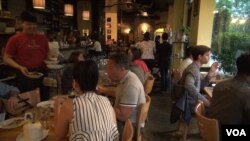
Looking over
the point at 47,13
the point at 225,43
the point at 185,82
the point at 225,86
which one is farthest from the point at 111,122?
the point at 47,13

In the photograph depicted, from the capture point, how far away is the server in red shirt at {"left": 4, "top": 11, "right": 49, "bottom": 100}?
322 cm

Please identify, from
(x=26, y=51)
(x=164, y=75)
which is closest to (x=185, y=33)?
(x=164, y=75)

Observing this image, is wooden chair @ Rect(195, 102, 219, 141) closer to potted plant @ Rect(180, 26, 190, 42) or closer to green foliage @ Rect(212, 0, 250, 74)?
green foliage @ Rect(212, 0, 250, 74)

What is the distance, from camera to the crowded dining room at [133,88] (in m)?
1.59

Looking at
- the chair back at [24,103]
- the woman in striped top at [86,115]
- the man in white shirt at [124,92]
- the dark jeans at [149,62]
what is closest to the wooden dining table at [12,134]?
the woman in striped top at [86,115]

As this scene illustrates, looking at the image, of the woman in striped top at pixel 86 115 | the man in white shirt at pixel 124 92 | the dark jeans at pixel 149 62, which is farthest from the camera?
the dark jeans at pixel 149 62

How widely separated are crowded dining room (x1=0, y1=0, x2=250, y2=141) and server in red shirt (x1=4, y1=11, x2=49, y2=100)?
0.01 metres

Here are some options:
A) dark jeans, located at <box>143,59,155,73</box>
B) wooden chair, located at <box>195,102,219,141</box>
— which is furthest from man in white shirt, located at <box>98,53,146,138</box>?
dark jeans, located at <box>143,59,155,73</box>

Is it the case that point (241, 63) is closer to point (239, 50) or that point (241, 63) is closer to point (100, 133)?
point (100, 133)

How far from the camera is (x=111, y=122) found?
1584mm

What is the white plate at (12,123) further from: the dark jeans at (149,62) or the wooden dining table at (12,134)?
the dark jeans at (149,62)

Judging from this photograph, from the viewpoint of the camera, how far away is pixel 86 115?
4.88 ft

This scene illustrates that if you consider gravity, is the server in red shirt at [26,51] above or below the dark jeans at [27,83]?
above

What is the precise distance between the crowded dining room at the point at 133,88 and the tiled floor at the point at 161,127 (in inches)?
0.6
